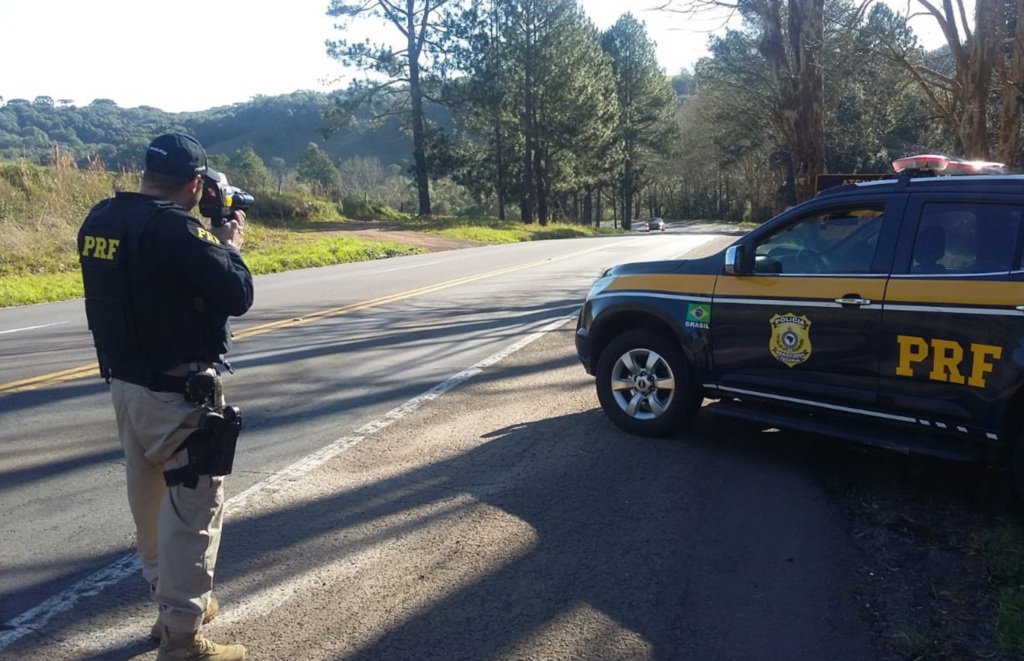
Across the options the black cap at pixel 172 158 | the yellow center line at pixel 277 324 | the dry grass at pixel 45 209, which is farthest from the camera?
the dry grass at pixel 45 209

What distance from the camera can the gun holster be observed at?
321 centimetres

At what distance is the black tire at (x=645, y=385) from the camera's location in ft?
20.2

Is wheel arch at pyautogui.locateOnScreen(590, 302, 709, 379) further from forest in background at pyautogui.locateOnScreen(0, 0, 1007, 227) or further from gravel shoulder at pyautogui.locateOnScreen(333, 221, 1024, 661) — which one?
forest in background at pyautogui.locateOnScreen(0, 0, 1007, 227)

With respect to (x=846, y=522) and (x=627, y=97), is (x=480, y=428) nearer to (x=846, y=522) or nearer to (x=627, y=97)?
(x=846, y=522)

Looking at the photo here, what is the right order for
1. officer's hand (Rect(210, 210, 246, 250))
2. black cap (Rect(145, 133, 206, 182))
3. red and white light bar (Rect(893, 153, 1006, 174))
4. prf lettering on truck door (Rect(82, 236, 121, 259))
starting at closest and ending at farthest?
prf lettering on truck door (Rect(82, 236, 121, 259)), black cap (Rect(145, 133, 206, 182)), officer's hand (Rect(210, 210, 246, 250)), red and white light bar (Rect(893, 153, 1006, 174))

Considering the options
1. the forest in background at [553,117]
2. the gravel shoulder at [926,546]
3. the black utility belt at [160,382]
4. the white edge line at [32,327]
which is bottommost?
the gravel shoulder at [926,546]

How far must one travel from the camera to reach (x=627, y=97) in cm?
6756

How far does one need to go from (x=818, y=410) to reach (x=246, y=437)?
3.94 meters

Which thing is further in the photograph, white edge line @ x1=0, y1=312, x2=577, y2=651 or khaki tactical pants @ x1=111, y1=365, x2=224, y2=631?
white edge line @ x1=0, y1=312, x2=577, y2=651

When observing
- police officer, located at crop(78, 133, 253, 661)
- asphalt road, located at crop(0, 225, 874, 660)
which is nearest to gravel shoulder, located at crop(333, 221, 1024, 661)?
asphalt road, located at crop(0, 225, 874, 660)

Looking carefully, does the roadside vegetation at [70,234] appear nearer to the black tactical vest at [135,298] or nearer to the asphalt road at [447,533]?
the asphalt road at [447,533]

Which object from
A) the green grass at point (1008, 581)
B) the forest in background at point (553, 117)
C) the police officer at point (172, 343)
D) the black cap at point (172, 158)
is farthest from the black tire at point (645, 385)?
the forest in background at point (553, 117)

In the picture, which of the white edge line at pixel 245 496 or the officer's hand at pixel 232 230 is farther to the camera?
the white edge line at pixel 245 496

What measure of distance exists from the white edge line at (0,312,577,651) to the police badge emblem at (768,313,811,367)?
9.60 ft
